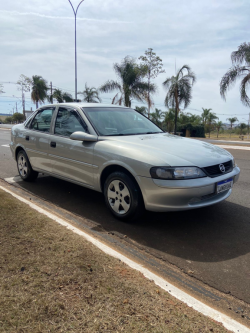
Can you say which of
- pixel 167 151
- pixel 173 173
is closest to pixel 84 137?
pixel 167 151

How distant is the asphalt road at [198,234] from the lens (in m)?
2.83

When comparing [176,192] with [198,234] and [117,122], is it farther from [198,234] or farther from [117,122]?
[117,122]

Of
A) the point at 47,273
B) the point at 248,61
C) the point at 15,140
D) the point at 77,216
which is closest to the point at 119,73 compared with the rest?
the point at 248,61

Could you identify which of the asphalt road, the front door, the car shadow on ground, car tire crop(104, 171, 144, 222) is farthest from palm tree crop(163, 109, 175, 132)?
car tire crop(104, 171, 144, 222)

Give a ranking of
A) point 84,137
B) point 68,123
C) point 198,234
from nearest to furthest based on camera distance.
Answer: point 198,234, point 84,137, point 68,123

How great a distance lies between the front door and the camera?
14.5 feet

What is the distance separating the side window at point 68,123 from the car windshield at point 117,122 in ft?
0.59

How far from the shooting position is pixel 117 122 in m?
4.86

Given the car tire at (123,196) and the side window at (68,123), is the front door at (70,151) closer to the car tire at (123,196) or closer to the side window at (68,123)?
the side window at (68,123)

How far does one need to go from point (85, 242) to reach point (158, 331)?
1434 millimetres

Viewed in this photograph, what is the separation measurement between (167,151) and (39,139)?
2.74 metres

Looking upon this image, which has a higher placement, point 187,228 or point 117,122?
point 117,122

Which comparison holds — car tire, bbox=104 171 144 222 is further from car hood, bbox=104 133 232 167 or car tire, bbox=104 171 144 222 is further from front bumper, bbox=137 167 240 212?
car hood, bbox=104 133 232 167

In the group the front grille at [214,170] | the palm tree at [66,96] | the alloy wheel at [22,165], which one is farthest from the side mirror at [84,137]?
the palm tree at [66,96]
